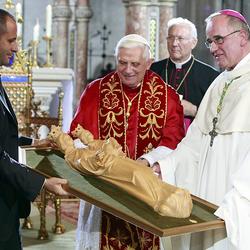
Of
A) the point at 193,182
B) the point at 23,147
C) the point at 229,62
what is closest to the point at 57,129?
the point at 23,147

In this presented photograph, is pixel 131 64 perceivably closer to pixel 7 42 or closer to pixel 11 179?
pixel 7 42

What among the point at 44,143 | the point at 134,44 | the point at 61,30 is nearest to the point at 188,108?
the point at 134,44

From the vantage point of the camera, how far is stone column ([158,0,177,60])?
10617 millimetres

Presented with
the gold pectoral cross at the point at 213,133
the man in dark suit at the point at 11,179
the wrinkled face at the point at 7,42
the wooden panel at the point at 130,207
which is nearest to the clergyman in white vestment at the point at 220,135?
the gold pectoral cross at the point at 213,133

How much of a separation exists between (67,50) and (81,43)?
0.51 meters

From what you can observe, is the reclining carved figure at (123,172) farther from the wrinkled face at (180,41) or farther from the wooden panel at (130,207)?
the wrinkled face at (180,41)

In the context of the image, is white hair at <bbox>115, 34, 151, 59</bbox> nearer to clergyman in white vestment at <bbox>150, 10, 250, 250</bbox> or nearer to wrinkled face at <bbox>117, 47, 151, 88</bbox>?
wrinkled face at <bbox>117, 47, 151, 88</bbox>

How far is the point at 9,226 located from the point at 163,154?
117 cm

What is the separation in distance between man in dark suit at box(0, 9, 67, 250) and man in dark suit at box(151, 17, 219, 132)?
2.12 m

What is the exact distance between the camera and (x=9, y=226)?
3.40m

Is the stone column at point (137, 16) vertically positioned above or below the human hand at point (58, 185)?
above

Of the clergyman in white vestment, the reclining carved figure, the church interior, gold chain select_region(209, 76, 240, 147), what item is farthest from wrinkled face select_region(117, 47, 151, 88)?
the church interior

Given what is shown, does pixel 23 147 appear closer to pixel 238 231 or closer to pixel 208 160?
pixel 208 160

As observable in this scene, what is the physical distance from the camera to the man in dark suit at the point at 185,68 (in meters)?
5.41
